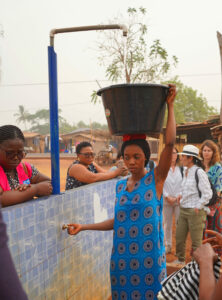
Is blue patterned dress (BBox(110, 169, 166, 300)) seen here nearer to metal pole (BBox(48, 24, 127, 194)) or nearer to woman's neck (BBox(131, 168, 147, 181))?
woman's neck (BBox(131, 168, 147, 181))

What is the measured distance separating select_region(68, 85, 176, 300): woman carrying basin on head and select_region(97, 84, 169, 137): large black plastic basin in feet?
0.30

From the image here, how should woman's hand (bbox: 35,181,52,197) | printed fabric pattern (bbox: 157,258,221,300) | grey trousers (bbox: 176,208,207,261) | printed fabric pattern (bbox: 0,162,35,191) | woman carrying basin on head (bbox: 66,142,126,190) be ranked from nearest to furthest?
printed fabric pattern (bbox: 157,258,221,300), printed fabric pattern (bbox: 0,162,35,191), woman's hand (bbox: 35,181,52,197), woman carrying basin on head (bbox: 66,142,126,190), grey trousers (bbox: 176,208,207,261)

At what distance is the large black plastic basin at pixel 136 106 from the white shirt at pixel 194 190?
2.55m

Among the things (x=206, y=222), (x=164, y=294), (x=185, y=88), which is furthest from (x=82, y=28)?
(x=185, y=88)

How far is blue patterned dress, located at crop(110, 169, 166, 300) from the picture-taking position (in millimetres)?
2051

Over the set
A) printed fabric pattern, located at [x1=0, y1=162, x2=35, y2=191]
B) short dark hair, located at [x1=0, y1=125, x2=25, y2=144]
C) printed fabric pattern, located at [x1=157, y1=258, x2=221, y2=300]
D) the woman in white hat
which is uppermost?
short dark hair, located at [x1=0, y1=125, x2=25, y2=144]

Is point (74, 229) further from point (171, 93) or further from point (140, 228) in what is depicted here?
point (171, 93)

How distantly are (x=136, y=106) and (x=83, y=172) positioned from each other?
4.14 feet

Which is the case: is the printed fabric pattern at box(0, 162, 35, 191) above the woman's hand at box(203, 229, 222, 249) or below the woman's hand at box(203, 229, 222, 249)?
above

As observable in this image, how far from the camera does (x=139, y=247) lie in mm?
2070

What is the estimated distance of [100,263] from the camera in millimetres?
3170

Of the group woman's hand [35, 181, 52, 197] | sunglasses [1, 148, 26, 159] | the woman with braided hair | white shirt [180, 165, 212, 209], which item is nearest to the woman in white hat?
white shirt [180, 165, 212, 209]

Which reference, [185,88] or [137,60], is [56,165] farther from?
[185,88]

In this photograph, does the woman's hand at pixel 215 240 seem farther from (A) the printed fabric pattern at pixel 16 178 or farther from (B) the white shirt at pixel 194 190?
(B) the white shirt at pixel 194 190
